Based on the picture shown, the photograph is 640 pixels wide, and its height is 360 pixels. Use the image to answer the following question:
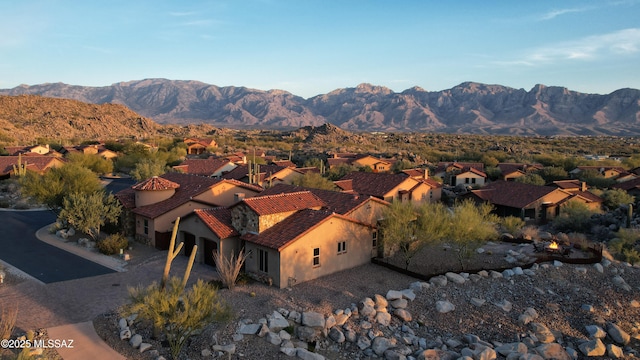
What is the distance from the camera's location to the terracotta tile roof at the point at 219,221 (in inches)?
894

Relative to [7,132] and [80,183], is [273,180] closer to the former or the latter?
[80,183]

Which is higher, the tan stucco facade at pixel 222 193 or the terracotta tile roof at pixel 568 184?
the tan stucco facade at pixel 222 193

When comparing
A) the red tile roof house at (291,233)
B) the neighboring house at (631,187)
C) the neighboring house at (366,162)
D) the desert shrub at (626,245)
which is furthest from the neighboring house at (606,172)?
the red tile roof house at (291,233)

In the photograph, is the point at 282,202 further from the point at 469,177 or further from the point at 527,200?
the point at 469,177

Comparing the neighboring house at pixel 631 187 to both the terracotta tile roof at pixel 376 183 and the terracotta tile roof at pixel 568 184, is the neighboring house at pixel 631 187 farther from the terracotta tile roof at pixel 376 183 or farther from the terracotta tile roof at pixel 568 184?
the terracotta tile roof at pixel 376 183

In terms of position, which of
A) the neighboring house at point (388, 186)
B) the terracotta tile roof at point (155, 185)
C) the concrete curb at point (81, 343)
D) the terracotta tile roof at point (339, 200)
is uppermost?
the terracotta tile roof at point (155, 185)

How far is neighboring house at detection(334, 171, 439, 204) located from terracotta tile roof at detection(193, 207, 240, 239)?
1601 centimetres

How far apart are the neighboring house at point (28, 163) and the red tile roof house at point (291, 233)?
35151 mm

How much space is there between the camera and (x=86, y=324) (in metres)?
16.8

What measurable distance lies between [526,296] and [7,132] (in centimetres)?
10261

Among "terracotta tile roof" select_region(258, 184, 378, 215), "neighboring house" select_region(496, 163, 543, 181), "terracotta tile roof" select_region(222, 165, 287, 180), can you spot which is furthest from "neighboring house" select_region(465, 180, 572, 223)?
"terracotta tile roof" select_region(258, 184, 378, 215)

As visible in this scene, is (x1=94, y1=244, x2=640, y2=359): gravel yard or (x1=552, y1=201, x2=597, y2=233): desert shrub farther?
(x1=552, y1=201, x2=597, y2=233): desert shrub

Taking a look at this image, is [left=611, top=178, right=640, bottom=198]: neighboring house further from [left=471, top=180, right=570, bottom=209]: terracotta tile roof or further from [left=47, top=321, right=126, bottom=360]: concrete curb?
[left=47, top=321, right=126, bottom=360]: concrete curb

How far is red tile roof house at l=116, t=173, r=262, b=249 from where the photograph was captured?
27.5 metres
